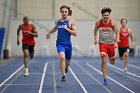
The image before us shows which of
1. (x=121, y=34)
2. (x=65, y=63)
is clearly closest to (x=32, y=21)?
(x=121, y=34)

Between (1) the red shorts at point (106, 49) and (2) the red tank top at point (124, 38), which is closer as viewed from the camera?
(1) the red shorts at point (106, 49)

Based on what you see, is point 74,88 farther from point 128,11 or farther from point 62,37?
point 128,11

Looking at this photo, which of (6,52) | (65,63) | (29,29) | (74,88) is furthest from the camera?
(6,52)

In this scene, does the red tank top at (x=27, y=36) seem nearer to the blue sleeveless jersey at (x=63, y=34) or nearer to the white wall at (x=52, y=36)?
the blue sleeveless jersey at (x=63, y=34)

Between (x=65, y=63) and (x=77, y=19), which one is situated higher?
(x=77, y=19)

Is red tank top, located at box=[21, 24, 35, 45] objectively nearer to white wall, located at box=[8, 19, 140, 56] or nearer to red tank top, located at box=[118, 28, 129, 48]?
red tank top, located at box=[118, 28, 129, 48]

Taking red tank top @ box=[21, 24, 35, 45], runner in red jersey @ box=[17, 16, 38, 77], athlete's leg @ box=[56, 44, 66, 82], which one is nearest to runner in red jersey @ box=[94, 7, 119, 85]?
athlete's leg @ box=[56, 44, 66, 82]

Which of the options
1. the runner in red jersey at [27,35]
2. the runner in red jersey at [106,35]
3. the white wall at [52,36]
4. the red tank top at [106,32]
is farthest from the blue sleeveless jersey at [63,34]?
the white wall at [52,36]

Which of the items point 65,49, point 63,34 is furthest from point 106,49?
point 63,34

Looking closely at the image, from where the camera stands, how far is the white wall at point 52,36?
26.8 meters

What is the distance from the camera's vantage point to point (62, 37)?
402 inches

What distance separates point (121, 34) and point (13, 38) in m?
13.1

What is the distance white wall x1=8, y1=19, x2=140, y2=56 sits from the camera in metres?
26.8

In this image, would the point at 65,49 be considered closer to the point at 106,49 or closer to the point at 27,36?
the point at 106,49
